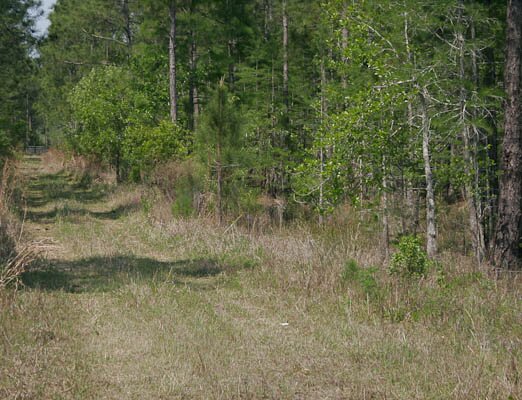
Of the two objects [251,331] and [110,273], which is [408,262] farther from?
[110,273]

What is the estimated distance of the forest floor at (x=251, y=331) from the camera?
510 centimetres

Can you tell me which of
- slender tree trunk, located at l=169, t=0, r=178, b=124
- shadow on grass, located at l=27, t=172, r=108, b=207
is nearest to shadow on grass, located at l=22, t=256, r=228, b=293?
shadow on grass, located at l=27, t=172, r=108, b=207

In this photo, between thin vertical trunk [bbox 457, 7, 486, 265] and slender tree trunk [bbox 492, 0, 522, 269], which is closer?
slender tree trunk [bbox 492, 0, 522, 269]

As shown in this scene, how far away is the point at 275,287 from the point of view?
28.3 feet

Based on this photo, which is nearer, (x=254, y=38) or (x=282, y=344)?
(x=282, y=344)

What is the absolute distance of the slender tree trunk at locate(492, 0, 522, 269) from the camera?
33.0 feet

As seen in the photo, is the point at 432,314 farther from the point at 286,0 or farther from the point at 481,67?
the point at 286,0

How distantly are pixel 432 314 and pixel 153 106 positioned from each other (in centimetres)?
1833

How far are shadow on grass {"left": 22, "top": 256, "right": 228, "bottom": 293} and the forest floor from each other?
3 centimetres

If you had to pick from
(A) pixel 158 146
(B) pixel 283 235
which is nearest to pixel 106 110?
(A) pixel 158 146

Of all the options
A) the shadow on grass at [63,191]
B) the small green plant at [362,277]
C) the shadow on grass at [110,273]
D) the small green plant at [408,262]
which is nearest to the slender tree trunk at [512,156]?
the small green plant at [408,262]

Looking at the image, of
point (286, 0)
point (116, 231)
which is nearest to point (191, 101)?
point (286, 0)

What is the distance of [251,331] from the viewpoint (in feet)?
22.0

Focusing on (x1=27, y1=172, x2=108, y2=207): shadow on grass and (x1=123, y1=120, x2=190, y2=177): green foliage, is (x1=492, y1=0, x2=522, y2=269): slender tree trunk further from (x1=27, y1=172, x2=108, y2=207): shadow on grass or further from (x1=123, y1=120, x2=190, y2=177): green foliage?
(x1=27, y1=172, x2=108, y2=207): shadow on grass
